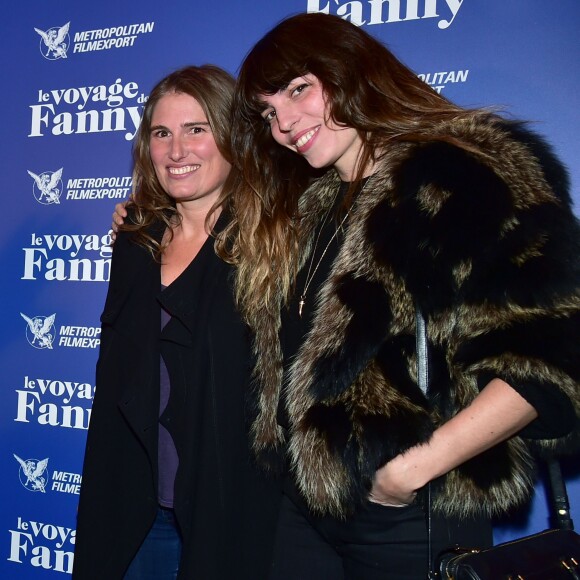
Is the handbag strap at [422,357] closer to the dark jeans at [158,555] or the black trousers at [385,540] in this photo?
the black trousers at [385,540]

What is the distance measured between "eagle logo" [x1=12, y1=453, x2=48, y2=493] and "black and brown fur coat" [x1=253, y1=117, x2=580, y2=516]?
1.92 metres

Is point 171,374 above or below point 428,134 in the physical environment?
below

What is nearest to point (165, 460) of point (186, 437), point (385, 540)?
point (186, 437)

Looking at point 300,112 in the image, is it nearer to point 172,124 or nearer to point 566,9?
point 172,124

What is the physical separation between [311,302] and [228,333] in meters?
0.42

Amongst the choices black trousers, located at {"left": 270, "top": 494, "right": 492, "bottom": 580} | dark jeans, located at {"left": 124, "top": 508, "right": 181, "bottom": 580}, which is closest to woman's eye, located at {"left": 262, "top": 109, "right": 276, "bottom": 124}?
black trousers, located at {"left": 270, "top": 494, "right": 492, "bottom": 580}

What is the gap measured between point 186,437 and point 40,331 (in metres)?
1.37

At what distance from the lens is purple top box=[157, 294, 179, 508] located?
2.29 metres

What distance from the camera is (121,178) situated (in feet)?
10.4

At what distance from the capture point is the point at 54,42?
3.35m

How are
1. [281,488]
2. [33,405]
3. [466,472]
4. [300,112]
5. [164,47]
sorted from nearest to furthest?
[466,472] → [300,112] → [281,488] → [164,47] → [33,405]

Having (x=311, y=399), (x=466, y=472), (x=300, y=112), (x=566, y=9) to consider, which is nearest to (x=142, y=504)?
(x=311, y=399)

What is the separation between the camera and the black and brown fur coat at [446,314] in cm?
158

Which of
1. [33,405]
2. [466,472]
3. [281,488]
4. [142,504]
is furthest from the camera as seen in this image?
[33,405]
